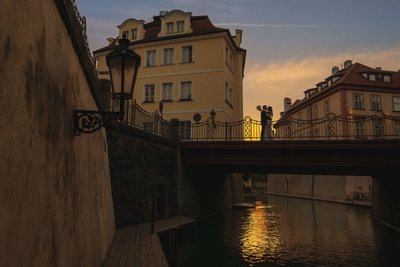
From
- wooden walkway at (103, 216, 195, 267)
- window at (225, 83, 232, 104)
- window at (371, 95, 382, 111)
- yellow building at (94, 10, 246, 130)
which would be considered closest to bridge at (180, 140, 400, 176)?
wooden walkway at (103, 216, 195, 267)

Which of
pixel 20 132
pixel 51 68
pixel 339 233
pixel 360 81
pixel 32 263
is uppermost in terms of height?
pixel 360 81

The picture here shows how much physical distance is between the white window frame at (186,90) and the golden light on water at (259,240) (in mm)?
12658

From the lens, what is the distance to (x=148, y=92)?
117ft

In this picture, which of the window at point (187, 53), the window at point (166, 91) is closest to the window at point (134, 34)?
the window at point (187, 53)

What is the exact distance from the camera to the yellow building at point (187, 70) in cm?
3331

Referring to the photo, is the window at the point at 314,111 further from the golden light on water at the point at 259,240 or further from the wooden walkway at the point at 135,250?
the wooden walkway at the point at 135,250

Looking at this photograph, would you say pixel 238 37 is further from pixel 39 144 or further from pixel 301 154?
pixel 39 144

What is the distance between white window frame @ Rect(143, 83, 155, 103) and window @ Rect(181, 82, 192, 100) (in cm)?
311

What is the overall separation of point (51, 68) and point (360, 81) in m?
47.2

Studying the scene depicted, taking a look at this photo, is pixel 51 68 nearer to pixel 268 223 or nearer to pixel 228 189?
pixel 268 223

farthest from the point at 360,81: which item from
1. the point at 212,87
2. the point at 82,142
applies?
the point at 82,142

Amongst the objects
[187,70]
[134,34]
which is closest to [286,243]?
[187,70]

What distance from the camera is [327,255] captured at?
1628 centimetres

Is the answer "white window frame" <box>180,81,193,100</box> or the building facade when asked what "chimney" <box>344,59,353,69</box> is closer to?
the building facade
